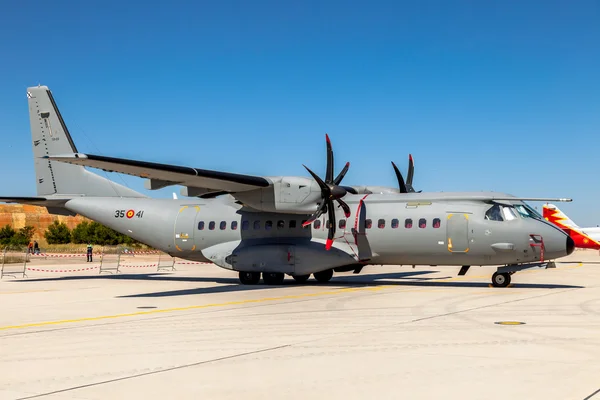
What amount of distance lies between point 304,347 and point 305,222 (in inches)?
559

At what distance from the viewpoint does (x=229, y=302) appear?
1839 cm

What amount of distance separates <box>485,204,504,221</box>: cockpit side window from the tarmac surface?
10.6ft

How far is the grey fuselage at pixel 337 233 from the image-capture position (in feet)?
72.4

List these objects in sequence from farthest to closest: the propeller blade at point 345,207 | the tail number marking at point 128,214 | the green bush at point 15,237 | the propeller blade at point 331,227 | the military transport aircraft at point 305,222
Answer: the green bush at point 15,237 < the tail number marking at point 128,214 < the propeller blade at point 345,207 < the propeller blade at point 331,227 < the military transport aircraft at point 305,222

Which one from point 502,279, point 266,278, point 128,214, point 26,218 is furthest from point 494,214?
point 26,218

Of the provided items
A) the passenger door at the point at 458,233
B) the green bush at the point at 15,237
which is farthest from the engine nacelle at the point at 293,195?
the green bush at the point at 15,237

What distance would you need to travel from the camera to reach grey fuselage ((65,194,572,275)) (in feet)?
72.4

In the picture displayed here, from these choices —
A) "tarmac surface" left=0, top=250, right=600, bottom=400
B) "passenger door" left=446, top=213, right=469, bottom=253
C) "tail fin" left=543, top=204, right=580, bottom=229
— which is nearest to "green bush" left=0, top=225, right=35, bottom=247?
"tail fin" left=543, top=204, right=580, bottom=229

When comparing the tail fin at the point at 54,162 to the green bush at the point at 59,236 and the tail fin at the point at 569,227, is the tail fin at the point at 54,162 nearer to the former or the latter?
the tail fin at the point at 569,227

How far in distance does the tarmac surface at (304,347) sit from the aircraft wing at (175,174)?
4.00 m

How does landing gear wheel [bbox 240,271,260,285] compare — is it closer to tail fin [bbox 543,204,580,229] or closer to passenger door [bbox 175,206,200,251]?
passenger door [bbox 175,206,200,251]

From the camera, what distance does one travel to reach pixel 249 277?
2555cm

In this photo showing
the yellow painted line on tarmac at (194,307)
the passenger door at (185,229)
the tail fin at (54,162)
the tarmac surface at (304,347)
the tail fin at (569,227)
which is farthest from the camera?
the tail fin at (569,227)

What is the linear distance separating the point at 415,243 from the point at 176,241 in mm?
10069
